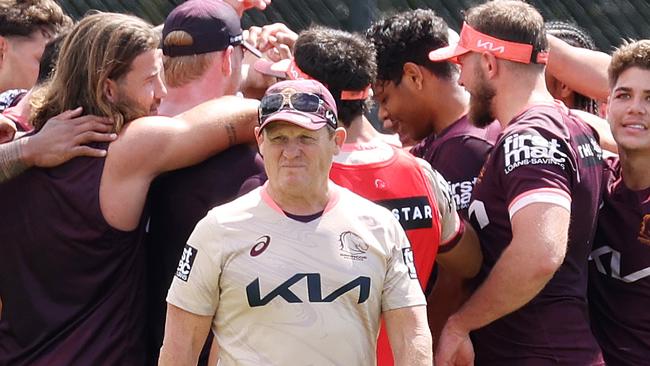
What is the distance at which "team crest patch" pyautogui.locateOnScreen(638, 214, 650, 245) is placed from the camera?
4168 mm

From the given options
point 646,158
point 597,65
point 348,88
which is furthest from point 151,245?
point 597,65

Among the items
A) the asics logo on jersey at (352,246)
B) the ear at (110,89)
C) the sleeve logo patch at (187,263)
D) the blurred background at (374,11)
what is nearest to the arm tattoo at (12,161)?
the ear at (110,89)

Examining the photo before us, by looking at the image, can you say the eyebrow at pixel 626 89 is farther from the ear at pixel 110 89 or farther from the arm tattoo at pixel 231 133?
the ear at pixel 110 89

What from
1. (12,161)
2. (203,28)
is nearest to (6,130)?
(12,161)

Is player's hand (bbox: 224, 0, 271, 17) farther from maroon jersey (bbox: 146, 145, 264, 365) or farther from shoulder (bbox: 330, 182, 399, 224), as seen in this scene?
shoulder (bbox: 330, 182, 399, 224)

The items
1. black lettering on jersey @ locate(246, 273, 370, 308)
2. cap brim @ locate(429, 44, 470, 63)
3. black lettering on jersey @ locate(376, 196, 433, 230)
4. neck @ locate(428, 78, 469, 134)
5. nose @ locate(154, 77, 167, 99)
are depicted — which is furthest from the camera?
neck @ locate(428, 78, 469, 134)

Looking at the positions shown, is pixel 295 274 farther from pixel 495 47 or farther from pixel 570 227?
pixel 495 47

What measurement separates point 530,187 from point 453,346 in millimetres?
563

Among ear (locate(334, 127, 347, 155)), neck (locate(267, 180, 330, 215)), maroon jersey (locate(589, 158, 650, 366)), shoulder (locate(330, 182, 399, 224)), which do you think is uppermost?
ear (locate(334, 127, 347, 155))

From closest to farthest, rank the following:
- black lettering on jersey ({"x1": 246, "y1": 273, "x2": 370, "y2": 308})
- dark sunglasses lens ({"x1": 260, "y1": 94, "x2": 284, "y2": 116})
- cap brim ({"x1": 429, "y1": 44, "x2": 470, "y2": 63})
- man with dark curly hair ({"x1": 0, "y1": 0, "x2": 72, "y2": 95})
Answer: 1. black lettering on jersey ({"x1": 246, "y1": 273, "x2": 370, "y2": 308})
2. dark sunglasses lens ({"x1": 260, "y1": 94, "x2": 284, "y2": 116})
3. cap brim ({"x1": 429, "y1": 44, "x2": 470, "y2": 63})
4. man with dark curly hair ({"x1": 0, "y1": 0, "x2": 72, "y2": 95})

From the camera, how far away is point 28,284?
Answer: 3953 mm

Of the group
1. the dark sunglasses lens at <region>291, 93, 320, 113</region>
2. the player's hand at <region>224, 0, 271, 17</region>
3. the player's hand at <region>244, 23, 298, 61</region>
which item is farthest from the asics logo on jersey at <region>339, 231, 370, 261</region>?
the player's hand at <region>224, 0, 271, 17</region>

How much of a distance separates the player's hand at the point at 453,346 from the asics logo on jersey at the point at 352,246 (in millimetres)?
687

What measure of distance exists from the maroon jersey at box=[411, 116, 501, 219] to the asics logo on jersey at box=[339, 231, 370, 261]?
1.00 metres
